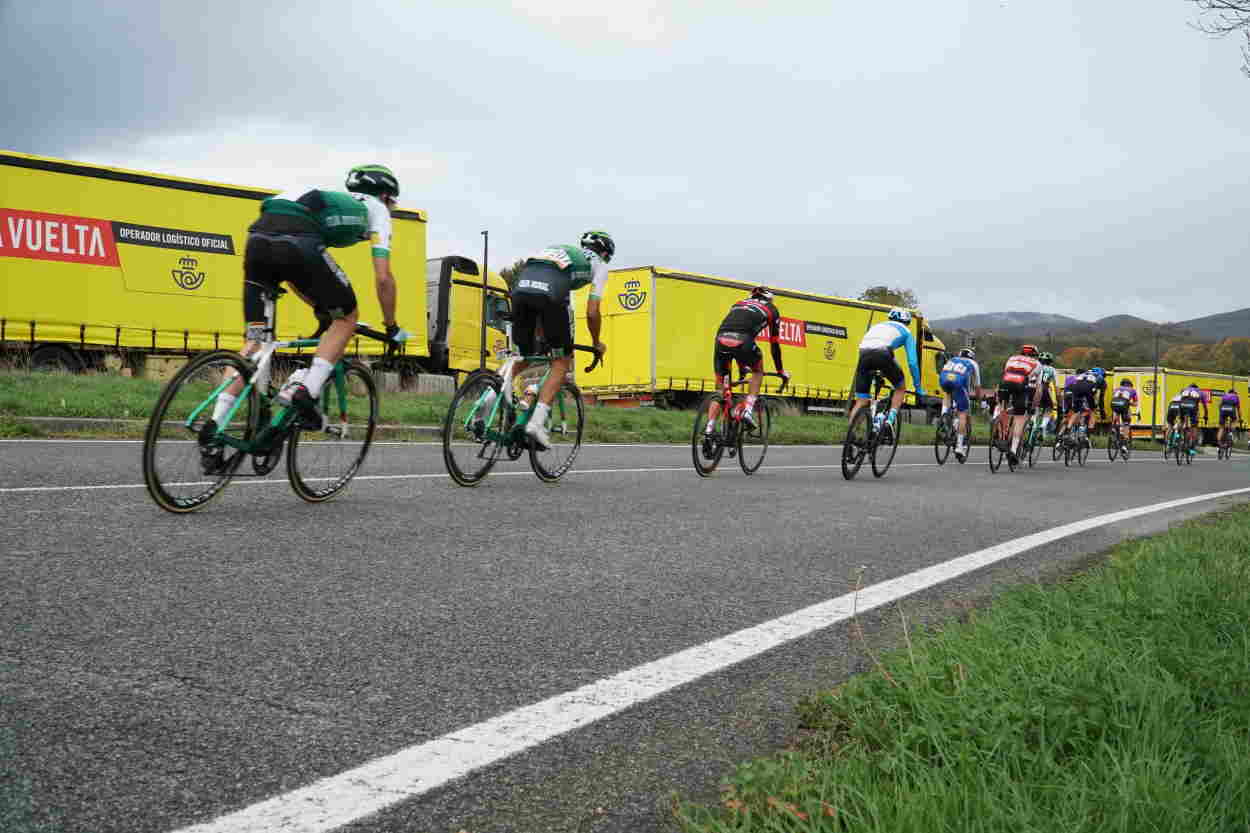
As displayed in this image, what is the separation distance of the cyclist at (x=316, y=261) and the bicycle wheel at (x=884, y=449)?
7056mm

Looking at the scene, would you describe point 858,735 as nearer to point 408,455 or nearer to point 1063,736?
point 1063,736

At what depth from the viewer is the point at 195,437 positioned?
5.46 m

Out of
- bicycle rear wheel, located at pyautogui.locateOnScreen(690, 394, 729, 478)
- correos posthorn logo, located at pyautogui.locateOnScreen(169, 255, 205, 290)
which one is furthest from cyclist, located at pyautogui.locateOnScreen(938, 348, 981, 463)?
correos posthorn logo, located at pyautogui.locateOnScreen(169, 255, 205, 290)

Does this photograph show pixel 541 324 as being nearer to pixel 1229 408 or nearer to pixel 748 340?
pixel 748 340

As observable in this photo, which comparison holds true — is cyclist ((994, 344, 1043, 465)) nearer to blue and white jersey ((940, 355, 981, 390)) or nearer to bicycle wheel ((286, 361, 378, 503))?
blue and white jersey ((940, 355, 981, 390))

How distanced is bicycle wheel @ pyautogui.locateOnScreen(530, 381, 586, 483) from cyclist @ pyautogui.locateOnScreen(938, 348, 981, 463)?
8.18 metres

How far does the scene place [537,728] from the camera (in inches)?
102

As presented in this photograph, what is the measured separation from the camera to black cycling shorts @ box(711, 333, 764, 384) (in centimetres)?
1099

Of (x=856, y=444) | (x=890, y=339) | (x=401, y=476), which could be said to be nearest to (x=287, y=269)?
(x=401, y=476)

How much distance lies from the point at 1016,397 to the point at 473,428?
10299mm

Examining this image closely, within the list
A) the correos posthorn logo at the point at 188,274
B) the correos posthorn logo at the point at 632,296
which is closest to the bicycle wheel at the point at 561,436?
the correos posthorn logo at the point at 188,274

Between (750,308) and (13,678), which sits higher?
(750,308)

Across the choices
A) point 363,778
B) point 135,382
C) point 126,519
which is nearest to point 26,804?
point 363,778

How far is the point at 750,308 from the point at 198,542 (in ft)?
24.8
